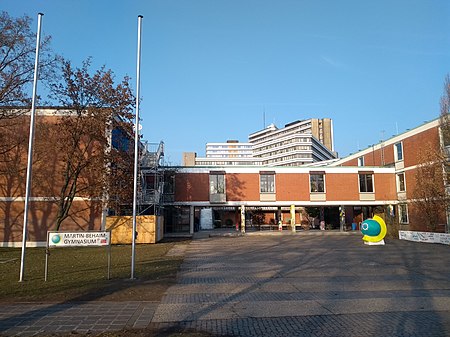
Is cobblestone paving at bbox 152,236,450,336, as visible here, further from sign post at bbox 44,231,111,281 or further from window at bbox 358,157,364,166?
window at bbox 358,157,364,166

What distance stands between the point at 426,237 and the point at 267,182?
16243 millimetres

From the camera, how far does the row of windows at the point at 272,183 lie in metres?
39.2

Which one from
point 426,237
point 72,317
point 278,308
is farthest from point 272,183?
point 72,317

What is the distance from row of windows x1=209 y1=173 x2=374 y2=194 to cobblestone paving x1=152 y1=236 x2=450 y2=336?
23.2 metres

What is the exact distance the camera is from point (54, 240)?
12.0m

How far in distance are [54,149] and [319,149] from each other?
115 metres

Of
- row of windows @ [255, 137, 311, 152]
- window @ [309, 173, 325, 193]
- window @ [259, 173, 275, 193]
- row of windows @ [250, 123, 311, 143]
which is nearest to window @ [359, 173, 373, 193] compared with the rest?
window @ [309, 173, 325, 193]

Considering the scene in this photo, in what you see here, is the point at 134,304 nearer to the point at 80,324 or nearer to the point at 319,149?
the point at 80,324

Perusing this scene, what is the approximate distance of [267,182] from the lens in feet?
132

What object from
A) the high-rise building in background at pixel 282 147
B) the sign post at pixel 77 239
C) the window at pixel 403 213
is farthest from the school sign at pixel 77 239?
the high-rise building in background at pixel 282 147

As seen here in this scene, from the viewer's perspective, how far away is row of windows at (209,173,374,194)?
39.2m

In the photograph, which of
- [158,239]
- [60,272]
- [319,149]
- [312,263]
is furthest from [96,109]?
[319,149]

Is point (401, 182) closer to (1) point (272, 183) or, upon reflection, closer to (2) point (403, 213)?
(2) point (403, 213)

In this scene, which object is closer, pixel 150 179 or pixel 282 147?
pixel 150 179
